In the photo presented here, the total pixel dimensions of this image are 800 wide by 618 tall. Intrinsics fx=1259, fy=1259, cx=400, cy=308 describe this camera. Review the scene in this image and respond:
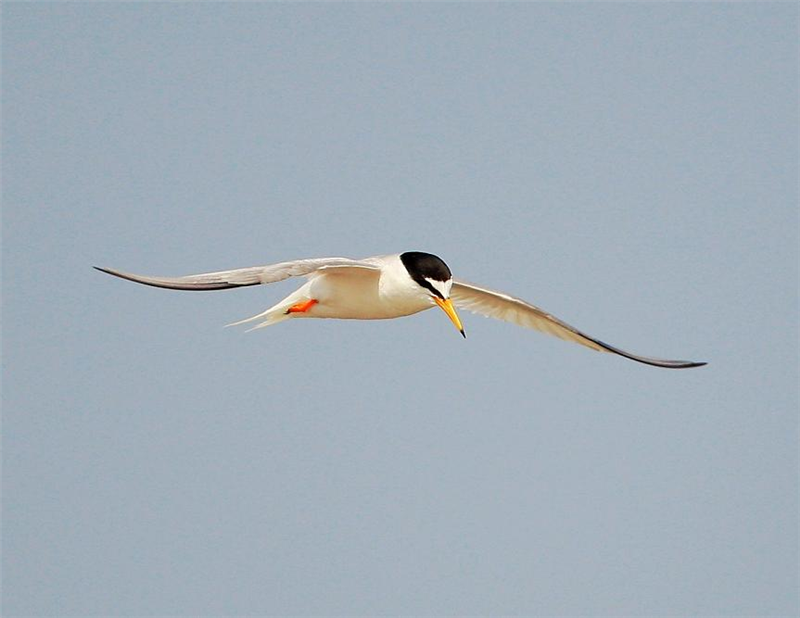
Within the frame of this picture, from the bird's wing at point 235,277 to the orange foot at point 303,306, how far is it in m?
1.69

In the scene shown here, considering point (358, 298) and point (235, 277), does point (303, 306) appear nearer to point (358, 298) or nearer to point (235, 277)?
point (358, 298)

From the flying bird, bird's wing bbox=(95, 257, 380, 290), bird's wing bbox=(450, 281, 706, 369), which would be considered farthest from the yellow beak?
bird's wing bbox=(450, 281, 706, 369)

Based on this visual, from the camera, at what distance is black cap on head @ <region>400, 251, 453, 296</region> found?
12250 millimetres

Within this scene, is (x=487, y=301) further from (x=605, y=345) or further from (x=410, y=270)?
(x=410, y=270)

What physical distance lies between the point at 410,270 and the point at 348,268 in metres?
0.67

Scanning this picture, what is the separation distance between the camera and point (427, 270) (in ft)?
40.2

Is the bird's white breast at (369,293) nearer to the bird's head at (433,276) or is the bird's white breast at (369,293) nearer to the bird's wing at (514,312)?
the bird's head at (433,276)

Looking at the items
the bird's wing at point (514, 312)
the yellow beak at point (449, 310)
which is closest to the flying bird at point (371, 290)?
the yellow beak at point (449, 310)

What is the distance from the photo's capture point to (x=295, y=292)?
525 inches

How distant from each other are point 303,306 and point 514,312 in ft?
10.9

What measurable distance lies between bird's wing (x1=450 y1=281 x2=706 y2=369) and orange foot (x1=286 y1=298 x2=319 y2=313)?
2.30 meters

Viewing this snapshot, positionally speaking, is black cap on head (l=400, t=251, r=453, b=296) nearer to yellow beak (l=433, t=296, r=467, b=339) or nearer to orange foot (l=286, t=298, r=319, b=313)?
yellow beak (l=433, t=296, r=467, b=339)

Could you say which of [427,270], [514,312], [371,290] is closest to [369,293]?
[371,290]

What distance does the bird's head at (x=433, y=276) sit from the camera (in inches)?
482
